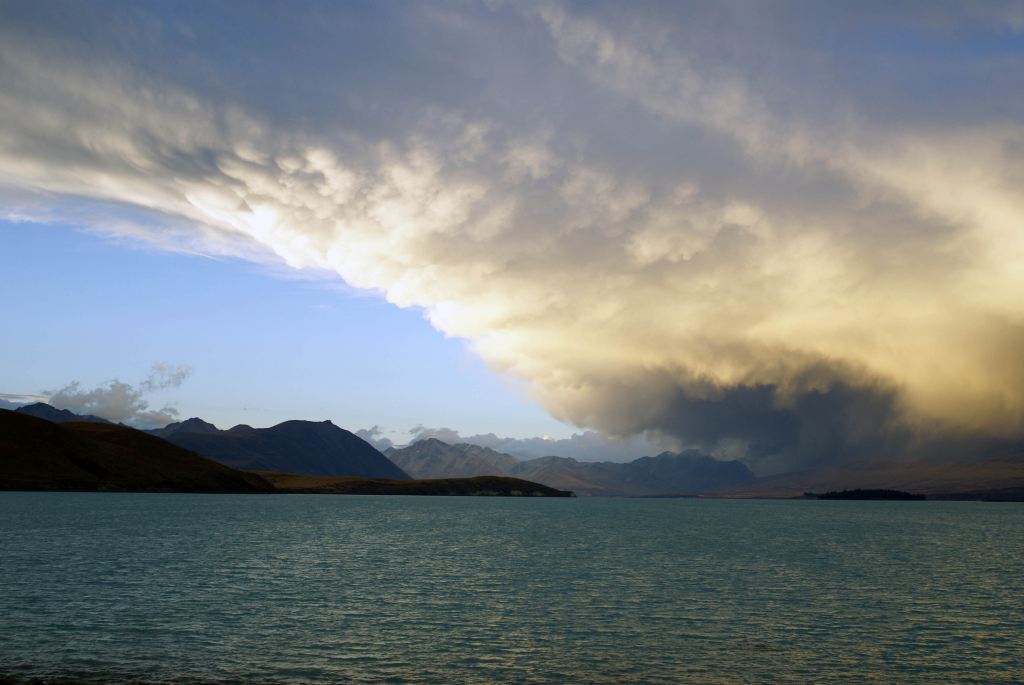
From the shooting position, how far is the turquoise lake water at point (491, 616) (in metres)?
45.7

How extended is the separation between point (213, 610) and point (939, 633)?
58623mm

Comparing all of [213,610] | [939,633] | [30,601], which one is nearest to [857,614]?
[939,633]

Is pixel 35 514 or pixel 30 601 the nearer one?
pixel 30 601

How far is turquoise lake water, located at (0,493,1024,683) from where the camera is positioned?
45.7 metres

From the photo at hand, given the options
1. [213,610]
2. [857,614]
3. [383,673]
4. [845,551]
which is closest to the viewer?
[383,673]

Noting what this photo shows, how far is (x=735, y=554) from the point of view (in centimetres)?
12744

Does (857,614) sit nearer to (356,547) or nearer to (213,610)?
(213,610)

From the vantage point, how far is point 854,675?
45312 mm

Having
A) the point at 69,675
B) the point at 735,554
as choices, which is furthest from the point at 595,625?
the point at 735,554

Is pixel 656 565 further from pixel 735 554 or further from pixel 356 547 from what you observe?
pixel 356 547

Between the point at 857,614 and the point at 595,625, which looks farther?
the point at 857,614

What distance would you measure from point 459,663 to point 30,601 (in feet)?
137

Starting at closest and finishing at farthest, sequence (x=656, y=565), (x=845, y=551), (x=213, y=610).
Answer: (x=213, y=610) < (x=656, y=565) < (x=845, y=551)

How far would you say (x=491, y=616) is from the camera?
63.8 m
